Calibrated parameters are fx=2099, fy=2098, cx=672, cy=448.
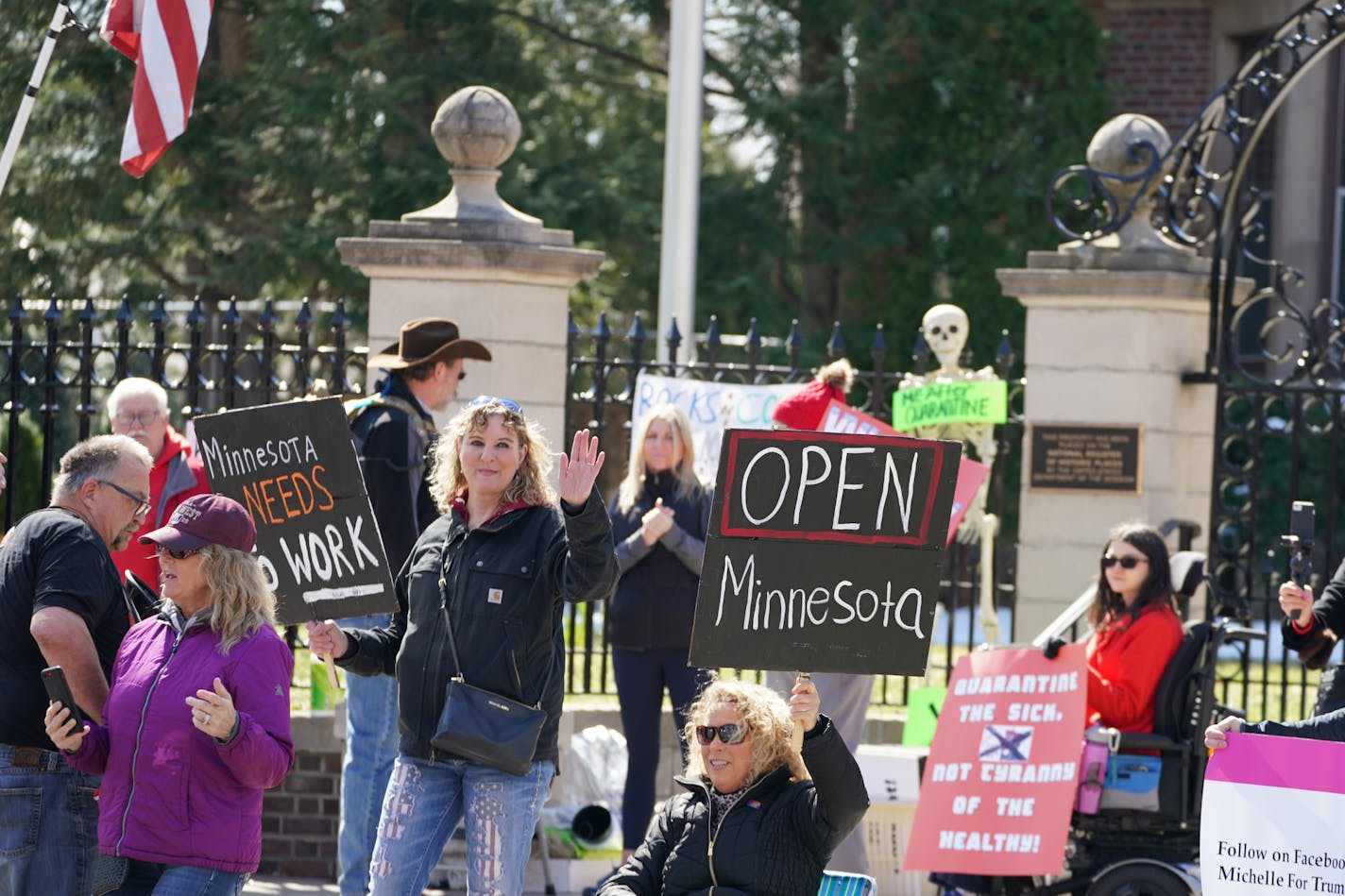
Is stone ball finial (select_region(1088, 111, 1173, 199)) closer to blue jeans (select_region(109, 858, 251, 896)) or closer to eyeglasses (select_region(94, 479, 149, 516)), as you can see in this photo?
eyeglasses (select_region(94, 479, 149, 516))

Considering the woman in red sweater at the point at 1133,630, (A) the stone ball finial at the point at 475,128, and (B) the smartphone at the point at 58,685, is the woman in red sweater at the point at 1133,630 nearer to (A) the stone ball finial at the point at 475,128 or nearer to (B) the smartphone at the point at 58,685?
(A) the stone ball finial at the point at 475,128

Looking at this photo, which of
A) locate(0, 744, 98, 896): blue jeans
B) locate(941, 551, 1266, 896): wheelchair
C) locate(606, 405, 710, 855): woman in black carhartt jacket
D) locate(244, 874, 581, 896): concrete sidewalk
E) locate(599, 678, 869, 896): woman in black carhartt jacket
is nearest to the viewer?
locate(599, 678, 869, 896): woman in black carhartt jacket

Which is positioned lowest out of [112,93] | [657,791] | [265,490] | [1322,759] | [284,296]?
[657,791]

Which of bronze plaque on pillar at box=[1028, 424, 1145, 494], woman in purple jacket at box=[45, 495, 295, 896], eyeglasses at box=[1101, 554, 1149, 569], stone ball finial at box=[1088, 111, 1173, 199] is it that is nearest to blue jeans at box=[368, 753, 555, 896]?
woman in purple jacket at box=[45, 495, 295, 896]

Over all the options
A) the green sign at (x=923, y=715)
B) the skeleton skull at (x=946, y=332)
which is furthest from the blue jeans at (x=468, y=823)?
the skeleton skull at (x=946, y=332)

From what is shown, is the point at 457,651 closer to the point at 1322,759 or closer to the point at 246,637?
the point at 246,637

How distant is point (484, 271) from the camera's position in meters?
9.15

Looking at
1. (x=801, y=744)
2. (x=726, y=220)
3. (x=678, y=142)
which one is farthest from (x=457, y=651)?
(x=726, y=220)

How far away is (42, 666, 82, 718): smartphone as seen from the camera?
17.1 ft

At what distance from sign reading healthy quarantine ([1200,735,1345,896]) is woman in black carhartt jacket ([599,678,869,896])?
1184 millimetres

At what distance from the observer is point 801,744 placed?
17.5 ft

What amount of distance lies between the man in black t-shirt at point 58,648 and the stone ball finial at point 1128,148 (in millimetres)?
5421

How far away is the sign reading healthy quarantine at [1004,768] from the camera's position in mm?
7574

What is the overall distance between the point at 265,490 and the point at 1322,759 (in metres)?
3.24
